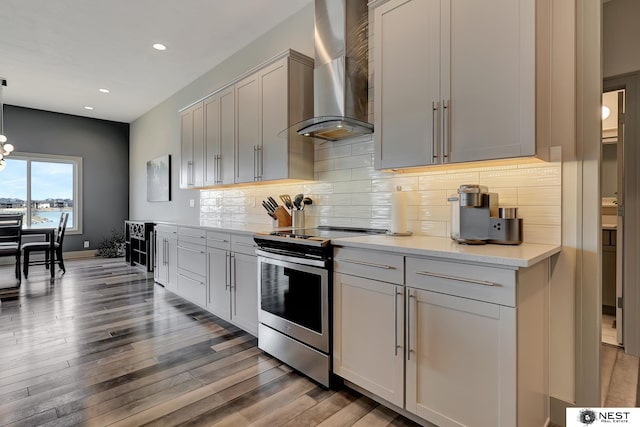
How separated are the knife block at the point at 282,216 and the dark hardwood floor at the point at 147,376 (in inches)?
42.2

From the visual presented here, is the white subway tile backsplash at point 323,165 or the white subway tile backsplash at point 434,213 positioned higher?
the white subway tile backsplash at point 323,165

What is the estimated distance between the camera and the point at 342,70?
252 centimetres

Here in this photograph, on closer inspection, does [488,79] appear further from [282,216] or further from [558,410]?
[282,216]

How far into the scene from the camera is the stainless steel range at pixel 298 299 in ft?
6.79

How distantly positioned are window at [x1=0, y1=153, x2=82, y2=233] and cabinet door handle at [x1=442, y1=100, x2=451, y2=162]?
7839mm

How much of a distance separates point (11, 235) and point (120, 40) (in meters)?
3.29

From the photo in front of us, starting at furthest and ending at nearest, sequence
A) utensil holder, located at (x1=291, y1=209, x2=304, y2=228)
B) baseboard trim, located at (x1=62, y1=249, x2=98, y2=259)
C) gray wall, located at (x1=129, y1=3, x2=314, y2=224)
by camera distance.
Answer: baseboard trim, located at (x1=62, y1=249, x2=98, y2=259), gray wall, located at (x1=129, y1=3, x2=314, y2=224), utensil holder, located at (x1=291, y1=209, x2=304, y2=228)

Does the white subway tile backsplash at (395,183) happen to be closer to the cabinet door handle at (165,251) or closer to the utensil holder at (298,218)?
the utensil holder at (298,218)

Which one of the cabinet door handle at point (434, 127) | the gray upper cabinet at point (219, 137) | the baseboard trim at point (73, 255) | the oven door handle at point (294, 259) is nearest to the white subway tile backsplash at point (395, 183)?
the cabinet door handle at point (434, 127)

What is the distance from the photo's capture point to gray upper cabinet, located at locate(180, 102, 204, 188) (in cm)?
413

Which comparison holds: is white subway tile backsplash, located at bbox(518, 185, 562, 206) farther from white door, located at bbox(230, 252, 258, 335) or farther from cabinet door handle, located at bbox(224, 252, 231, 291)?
cabinet door handle, located at bbox(224, 252, 231, 291)

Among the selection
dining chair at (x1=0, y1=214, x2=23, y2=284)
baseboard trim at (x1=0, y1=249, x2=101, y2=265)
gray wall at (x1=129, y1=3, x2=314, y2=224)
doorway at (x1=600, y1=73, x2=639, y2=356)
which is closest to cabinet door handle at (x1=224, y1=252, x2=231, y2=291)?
gray wall at (x1=129, y1=3, x2=314, y2=224)

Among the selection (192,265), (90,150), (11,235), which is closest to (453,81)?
(192,265)

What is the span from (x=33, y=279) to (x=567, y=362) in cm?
657
